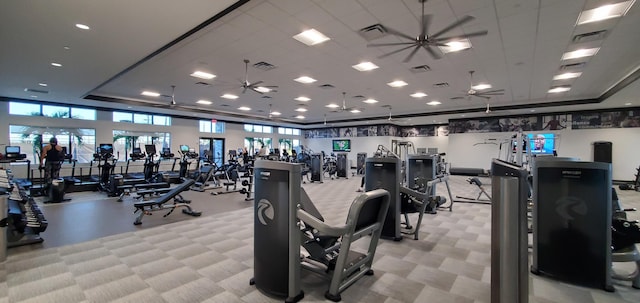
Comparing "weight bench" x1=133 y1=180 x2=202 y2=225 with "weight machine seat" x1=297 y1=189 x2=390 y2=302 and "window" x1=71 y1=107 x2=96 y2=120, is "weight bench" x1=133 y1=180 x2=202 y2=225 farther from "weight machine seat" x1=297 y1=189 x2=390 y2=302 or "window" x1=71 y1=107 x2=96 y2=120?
"window" x1=71 y1=107 x2=96 y2=120

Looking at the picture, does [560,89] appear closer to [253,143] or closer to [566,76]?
[566,76]

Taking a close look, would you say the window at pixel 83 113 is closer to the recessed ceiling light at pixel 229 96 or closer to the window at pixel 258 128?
the recessed ceiling light at pixel 229 96

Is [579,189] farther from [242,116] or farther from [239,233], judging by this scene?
[242,116]

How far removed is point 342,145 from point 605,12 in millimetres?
16522

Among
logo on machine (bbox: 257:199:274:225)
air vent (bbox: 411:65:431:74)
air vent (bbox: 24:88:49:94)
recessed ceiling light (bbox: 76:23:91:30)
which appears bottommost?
logo on machine (bbox: 257:199:274:225)

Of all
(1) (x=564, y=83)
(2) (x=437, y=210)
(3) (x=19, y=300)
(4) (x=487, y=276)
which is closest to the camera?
(3) (x=19, y=300)

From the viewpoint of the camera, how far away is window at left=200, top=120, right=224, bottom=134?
15.8 m

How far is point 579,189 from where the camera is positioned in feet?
8.84

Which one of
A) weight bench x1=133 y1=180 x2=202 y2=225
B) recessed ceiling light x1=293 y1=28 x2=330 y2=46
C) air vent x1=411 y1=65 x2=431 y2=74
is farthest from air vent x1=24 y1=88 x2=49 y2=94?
air vent x1=411 y1=65 x2=431 y2=74

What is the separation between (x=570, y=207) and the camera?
2.73m

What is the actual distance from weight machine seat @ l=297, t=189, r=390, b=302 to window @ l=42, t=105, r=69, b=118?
13154mm

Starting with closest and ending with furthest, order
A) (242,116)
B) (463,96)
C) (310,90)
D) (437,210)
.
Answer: (437,210) < (310,90) < (463,96) < (242,116)

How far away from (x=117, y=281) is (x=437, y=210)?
5.78 m

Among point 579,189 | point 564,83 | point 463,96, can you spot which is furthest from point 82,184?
point 564,83
